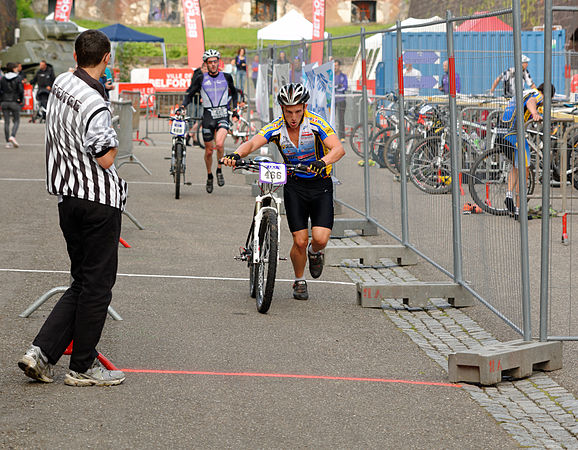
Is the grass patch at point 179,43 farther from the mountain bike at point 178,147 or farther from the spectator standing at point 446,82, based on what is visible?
the spectator standing at point 446,82

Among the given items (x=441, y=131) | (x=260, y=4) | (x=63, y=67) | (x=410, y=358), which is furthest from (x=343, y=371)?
(x=260, y=4)

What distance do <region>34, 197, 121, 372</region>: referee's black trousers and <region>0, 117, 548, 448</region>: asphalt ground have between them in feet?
0.74

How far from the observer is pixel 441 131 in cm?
904

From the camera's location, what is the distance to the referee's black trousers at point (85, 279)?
595 centimetres

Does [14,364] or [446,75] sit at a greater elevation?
[446,75]

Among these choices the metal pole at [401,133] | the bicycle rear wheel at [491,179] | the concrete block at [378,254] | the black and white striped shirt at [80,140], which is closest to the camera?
the black and white striped shirt at [80,140]

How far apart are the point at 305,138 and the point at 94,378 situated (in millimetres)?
3428

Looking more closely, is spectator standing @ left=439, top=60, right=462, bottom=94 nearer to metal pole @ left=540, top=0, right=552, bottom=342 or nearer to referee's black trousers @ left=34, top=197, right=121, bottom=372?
metal pole @ left=540, top=0, right=552, bottom=342

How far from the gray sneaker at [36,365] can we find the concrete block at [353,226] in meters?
6.67

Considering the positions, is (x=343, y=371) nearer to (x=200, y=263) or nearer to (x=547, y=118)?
(x=547, y=118)

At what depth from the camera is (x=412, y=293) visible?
342 inches

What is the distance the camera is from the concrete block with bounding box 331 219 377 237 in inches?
490

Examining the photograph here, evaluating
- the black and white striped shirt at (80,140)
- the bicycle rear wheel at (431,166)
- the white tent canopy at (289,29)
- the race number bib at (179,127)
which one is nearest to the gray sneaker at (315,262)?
the bicycle rear wheel at (431,166)

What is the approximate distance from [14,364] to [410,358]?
8.06 ft
